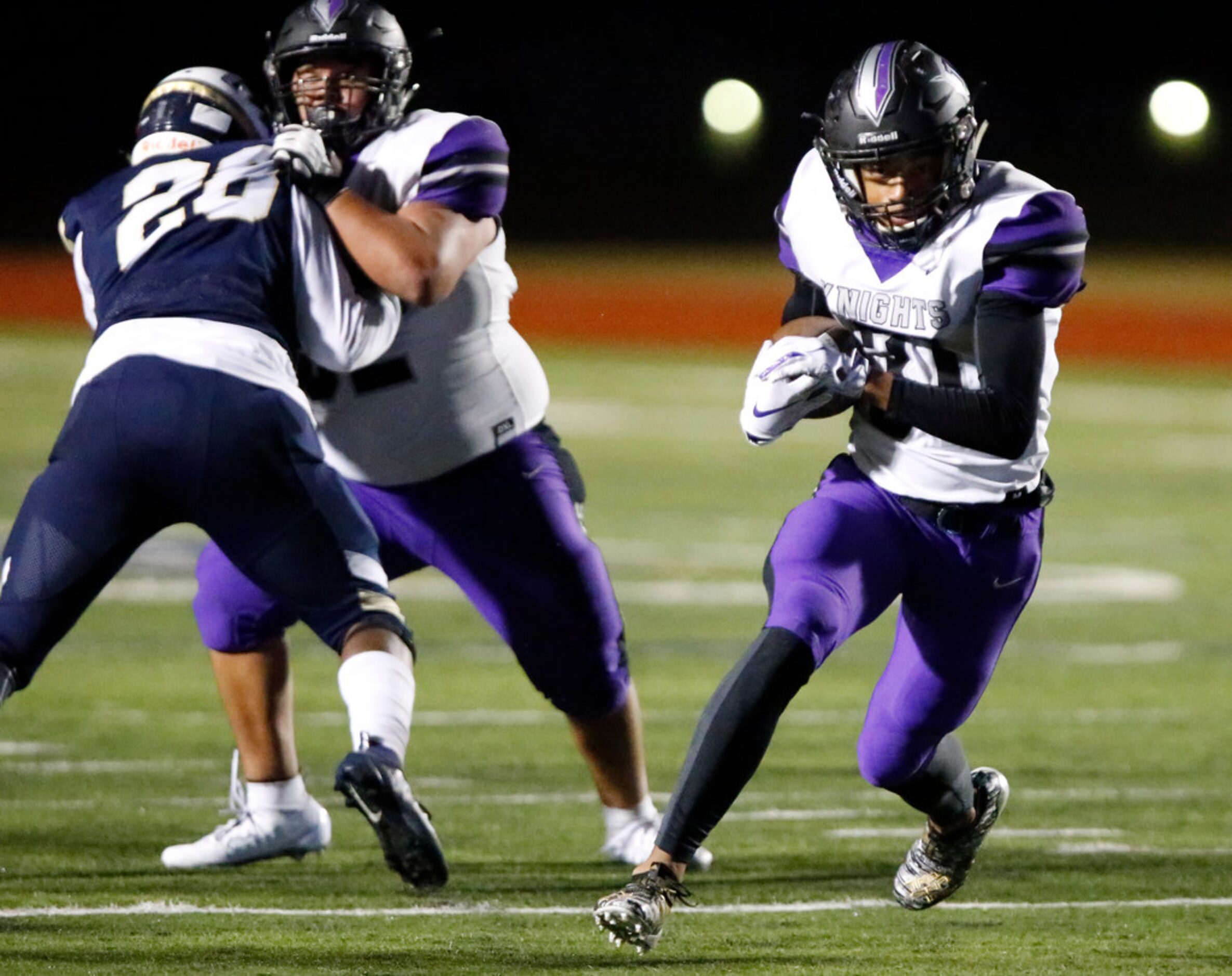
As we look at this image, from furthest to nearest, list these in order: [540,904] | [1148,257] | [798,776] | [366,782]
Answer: [1148,257], [798,776], [540,904], [366,782]

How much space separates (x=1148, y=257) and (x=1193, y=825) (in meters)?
19.7

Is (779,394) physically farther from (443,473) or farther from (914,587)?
(443,473)

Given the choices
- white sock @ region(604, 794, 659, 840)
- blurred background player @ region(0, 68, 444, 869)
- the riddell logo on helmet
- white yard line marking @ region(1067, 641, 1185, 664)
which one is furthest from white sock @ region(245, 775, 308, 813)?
white yard line marking @ region(1067, 641, 1185, 664)

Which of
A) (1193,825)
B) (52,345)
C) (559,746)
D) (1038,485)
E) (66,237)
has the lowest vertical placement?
(52,345)

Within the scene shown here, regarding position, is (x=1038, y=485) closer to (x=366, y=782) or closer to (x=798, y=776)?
(x=366, y=782)

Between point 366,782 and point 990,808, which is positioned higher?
point 366,782

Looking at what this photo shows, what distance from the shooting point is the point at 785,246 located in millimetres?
3770

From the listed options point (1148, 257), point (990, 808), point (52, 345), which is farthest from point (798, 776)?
point (1148, 257)

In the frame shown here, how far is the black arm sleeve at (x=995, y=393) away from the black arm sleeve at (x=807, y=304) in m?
0.33

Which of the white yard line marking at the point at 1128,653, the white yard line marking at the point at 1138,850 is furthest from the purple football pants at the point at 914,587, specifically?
the white yard line marking at the point at 1128,653

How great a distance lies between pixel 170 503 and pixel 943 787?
1492 millimetres

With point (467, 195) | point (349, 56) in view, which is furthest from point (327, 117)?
point (467, 195)

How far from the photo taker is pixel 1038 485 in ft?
11.9

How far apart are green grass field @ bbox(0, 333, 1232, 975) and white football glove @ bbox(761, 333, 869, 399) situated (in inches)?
37.7
